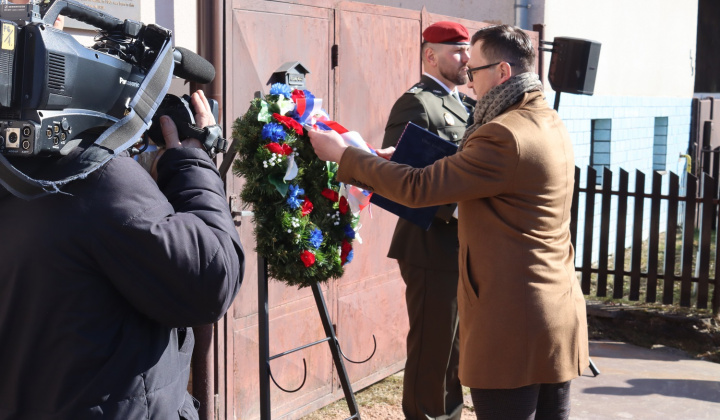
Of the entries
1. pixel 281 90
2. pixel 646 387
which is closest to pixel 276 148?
pixel 281 90

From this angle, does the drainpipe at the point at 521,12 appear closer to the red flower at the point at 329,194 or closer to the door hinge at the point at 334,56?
the door hinge at the point at 334,56

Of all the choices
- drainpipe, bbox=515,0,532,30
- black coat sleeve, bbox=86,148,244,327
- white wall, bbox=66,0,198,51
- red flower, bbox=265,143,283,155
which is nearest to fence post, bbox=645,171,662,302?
drainpipe, bbox=515,0,532,30

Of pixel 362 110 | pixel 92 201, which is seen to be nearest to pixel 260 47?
pixel 362 110

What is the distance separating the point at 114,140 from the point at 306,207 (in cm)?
147

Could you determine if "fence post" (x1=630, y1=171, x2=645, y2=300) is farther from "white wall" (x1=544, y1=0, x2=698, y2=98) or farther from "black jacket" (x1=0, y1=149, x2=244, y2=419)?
"black jacket" (x1=0, y1=149, x2=244, y2=419)

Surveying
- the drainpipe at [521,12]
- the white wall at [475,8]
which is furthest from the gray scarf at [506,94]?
the drainpipe at [521,12]

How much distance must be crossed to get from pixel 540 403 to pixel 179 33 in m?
2.31

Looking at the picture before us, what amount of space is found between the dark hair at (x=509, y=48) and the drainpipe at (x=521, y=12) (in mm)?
6200

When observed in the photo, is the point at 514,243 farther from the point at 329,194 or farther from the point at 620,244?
the point at 620,244

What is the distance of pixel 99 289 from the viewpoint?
177 cm

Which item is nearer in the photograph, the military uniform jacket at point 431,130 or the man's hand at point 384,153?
the man's hand at point 384,153

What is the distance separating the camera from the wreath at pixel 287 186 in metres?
3.03

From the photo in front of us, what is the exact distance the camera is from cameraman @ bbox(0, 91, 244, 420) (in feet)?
5.67

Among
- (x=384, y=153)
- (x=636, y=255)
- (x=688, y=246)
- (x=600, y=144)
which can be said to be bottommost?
(x=636, y=255)
